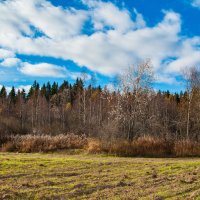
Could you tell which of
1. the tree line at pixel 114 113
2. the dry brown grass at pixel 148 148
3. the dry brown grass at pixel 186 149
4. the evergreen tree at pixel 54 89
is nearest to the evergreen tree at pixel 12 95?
the tree line at pixel 114 113

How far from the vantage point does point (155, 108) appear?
208 feet

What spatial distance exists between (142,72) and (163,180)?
24.4m

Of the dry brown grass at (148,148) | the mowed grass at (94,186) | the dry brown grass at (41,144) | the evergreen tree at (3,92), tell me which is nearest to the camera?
the mowed grass at (94,186)

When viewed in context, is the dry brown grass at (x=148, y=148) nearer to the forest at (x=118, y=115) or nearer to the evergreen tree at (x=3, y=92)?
the forest at (x=118, y=115)

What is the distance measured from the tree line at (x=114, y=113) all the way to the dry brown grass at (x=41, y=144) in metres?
2.85

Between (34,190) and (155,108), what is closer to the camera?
(34,190)

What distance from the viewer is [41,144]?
80.0ft

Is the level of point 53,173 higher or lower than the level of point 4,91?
lower

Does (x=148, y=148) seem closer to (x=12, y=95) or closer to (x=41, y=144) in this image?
(x=41, y=144)

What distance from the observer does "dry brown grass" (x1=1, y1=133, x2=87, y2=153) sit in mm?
23766

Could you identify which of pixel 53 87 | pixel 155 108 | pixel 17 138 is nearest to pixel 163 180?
pixel 17 138

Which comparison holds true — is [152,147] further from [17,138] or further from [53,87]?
[53,87]

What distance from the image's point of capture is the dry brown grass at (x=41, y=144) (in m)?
23.8

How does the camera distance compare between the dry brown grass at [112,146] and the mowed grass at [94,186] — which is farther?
the dry brown grass at [112,146]
